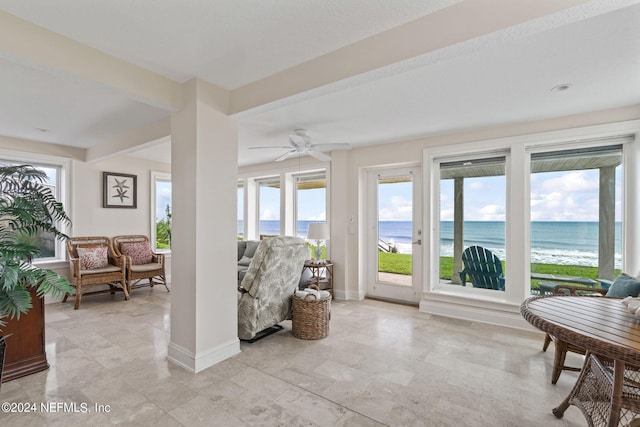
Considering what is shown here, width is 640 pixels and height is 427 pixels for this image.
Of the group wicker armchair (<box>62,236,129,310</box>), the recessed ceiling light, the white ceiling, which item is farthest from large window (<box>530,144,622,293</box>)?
wicker armchair (<box>62,236,129,310</box>)

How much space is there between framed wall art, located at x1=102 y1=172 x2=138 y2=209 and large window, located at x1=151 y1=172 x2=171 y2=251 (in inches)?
13.3

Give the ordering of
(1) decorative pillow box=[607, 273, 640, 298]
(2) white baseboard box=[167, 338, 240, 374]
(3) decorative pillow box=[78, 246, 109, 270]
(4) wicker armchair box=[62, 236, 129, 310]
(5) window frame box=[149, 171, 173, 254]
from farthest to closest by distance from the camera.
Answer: (5) window frame box=[149, 171, 173, 254], (3) decorative pillow box=[78, 246, 109, 270], (4) wicker armchair box=[62, 236, 129, 310], (2) white baseboard box=[167, 338, 240, 374], (1) decorative pillow box=[607, 273, 640, 298]

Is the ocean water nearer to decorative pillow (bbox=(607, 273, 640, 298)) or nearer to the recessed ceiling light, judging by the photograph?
decorative pillow (bbox=(607, 273, 640, 298))

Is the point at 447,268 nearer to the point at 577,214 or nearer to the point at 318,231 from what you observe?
the point at 577,214

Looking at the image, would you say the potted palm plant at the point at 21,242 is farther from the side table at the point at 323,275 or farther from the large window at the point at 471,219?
the large window at the point at 471,219

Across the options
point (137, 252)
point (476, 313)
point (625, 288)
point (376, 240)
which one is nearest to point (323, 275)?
point (376, 240)

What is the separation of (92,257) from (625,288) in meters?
6.37

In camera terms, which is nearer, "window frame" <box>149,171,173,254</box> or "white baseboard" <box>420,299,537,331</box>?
"white baseboard" <box>420,299,537,331</box>

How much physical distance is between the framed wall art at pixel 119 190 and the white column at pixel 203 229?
3.45 metres

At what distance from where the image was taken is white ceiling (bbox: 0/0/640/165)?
168cm

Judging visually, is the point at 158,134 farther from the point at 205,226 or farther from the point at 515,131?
the point at 515,131

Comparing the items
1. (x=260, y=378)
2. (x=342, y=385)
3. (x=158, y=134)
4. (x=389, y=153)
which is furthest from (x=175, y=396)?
(x=389, y=153)

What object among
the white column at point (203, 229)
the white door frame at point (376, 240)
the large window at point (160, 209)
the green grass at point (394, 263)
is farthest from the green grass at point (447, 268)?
the large window at point (160, 209)

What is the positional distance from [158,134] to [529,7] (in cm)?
347
